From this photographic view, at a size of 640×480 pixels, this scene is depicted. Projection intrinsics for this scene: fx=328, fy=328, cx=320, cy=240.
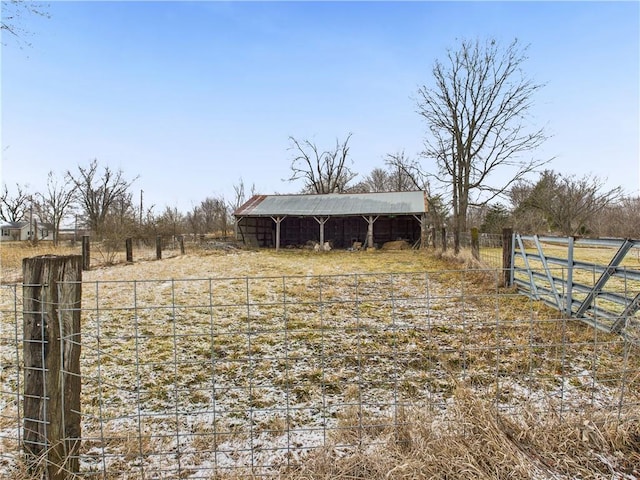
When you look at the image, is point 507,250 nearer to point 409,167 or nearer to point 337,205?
point 337,205

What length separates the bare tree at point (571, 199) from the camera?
23.3 metres

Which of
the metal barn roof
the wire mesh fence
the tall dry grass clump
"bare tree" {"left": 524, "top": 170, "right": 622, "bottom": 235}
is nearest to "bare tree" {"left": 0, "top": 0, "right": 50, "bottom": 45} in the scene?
the wire mesh fence

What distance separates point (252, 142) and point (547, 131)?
775 inches

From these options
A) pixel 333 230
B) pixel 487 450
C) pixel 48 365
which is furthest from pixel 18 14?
pixel 333 230

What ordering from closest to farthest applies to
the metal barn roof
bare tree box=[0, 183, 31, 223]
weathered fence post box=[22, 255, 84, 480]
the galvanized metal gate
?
weathered fence post box=[22, 255, 84, 480] < the galvanized metal gate < the metal barn roof < bare tree box=[0, 183, 31, 223]

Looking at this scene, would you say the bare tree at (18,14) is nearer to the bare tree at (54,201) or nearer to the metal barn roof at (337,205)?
the metal barn roof at (337,205)

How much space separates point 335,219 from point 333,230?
0.83 meters

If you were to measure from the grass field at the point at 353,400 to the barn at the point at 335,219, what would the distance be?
14224 millimetres

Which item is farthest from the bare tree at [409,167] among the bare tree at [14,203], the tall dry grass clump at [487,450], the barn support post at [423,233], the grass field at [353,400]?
the bare tree at [14,203]

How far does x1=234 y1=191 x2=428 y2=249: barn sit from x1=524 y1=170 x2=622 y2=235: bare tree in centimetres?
979

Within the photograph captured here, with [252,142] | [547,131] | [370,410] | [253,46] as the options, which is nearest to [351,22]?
[253,46]

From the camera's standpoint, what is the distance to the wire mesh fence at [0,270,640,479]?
1.98 m

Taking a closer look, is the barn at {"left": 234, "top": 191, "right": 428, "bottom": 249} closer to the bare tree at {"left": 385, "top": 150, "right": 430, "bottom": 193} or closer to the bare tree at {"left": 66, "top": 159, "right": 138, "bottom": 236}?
the bare tree at {"left": 385, "top": 150, "right": 430, "bottom": 193}

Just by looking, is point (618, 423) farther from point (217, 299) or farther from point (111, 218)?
point (111, 218)
